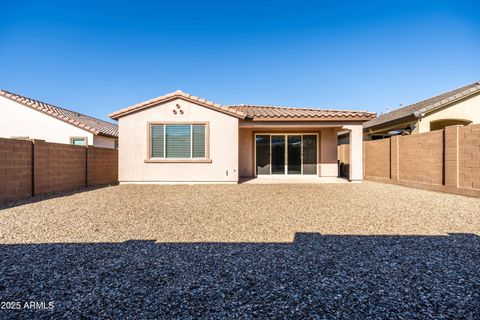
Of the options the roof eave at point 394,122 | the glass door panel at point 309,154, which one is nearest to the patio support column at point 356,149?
the glass door panel at point 309,154

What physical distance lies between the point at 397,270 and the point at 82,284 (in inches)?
150

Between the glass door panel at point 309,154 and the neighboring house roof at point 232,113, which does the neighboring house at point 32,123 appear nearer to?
the neighboring house roof at point 232,113

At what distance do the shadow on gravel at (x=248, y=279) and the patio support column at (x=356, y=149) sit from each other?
8754 mm

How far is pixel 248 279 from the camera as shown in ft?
9.34

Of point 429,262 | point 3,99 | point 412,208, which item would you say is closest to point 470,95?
point 412,208

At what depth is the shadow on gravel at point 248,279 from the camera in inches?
89.6

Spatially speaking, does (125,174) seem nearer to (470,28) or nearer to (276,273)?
(276,273)

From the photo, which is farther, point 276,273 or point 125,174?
point 125,174

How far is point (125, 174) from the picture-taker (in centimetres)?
1190

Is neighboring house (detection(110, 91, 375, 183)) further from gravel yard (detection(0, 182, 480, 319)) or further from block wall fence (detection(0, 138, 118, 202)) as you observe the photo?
gravel yard (detection(0, 182, 480, 319))

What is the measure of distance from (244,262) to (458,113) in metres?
17.4

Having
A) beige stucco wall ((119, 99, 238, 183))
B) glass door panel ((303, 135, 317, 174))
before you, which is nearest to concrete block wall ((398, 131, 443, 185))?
glass door panel ((303, 135, 317, 174))

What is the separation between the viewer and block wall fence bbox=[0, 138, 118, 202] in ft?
25.6

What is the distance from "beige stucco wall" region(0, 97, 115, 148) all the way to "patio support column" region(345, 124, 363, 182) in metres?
16.4
